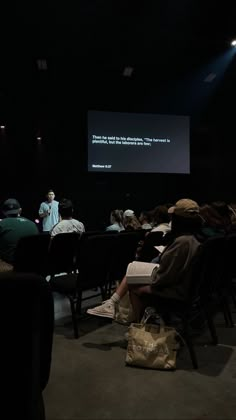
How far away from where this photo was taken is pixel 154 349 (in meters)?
2.48

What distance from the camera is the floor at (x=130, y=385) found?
1975 mm

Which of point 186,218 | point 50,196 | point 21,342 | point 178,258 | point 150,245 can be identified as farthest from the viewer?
point 50,196

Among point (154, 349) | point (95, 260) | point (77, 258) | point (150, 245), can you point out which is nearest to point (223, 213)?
point (150, 245)

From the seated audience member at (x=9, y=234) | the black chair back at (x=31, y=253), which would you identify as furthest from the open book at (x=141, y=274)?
the seated audience member at (x=9, y=234)

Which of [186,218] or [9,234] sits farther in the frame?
[9,234]

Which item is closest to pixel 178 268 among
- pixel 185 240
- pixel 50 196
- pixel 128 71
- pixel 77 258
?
pixel 185 240

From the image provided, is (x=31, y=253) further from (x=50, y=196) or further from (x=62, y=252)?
(x=50, y=196)

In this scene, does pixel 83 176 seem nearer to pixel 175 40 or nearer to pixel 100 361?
pixel 175 40

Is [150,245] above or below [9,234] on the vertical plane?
below

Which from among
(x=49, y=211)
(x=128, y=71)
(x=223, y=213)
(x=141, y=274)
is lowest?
(x=141, y=274)

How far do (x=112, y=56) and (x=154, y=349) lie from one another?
612 cm

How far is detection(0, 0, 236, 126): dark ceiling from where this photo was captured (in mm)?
5617

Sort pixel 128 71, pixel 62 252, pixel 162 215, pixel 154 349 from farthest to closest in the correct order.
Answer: pixel 128 71, pixel 162 215, pixel 62 252, pixel 154 349

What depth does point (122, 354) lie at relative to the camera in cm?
276
